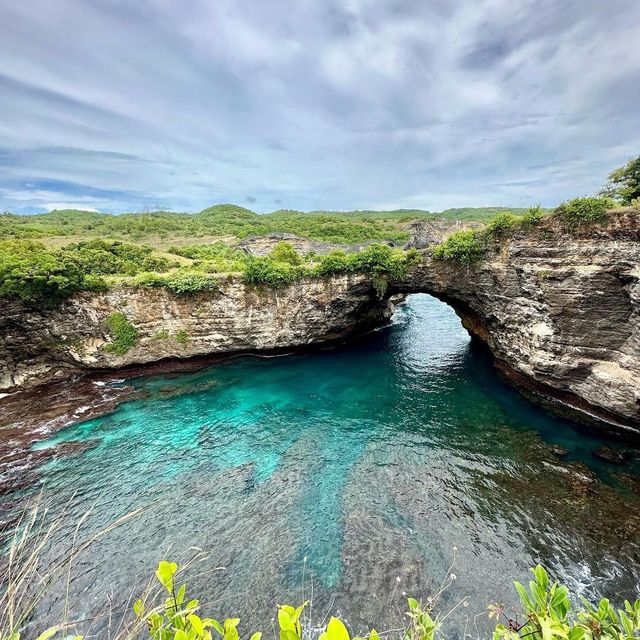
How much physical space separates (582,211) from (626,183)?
8.09 m

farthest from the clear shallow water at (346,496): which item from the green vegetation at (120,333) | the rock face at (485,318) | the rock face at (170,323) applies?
the rock face at (170,323)

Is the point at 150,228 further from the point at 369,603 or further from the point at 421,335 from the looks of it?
the point at 369,603

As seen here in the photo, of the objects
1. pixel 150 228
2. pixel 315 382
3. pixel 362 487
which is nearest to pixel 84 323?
pixel 315 382

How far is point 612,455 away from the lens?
14453 millimetres

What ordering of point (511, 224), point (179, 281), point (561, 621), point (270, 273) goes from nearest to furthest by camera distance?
point (561, 621) < point (511, 224) < point (179, 281) < point (270, 273)

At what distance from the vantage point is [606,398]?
52.1 ft

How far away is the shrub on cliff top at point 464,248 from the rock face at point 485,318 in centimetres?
66

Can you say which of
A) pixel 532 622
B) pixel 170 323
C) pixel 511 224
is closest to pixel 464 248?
pixel 511 224

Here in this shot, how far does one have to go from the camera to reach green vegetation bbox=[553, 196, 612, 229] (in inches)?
597

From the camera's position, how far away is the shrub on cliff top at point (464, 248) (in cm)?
2023

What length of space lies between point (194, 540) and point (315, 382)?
38.6 ft

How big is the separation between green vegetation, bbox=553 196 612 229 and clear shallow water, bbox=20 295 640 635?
958cm

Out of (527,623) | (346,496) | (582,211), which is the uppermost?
(582,211)

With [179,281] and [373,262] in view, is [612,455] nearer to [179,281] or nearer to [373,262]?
[373,262]
